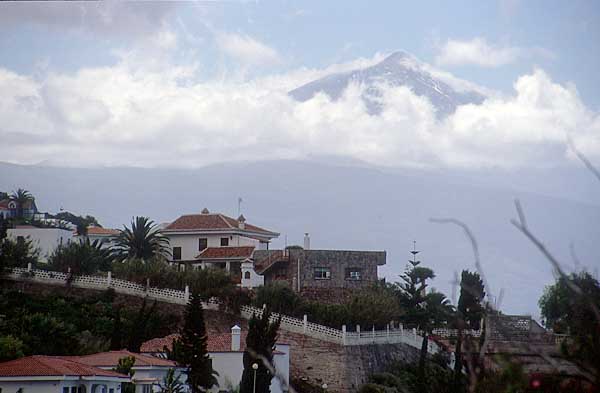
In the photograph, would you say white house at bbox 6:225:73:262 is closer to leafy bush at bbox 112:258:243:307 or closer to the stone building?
leafy bush at bbox 112:258:243:307

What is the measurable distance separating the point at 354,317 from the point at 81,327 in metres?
11.1

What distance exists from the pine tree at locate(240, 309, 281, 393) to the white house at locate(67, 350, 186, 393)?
211 centimetres

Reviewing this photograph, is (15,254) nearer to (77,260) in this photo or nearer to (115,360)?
(77,260)

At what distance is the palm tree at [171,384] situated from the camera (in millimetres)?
29998

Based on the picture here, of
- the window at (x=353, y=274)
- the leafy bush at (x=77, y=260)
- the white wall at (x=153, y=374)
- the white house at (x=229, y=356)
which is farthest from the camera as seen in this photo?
the window at (x=353, y=274)

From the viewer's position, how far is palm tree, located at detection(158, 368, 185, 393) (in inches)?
1181

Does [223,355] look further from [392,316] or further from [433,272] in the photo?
[433,272]

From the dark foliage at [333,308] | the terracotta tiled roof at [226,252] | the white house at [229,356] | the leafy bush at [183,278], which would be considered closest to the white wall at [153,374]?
the white house at [229,356]

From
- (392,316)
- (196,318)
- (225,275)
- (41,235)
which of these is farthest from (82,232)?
(196,318)

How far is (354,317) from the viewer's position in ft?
143

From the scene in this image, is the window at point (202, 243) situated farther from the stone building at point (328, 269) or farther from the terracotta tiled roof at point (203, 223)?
the stone building at point (328, 269)

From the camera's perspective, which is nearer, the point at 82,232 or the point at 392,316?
Answer: the point at 392,316

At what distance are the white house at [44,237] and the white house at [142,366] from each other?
2161 cm

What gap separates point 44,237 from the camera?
55.2 metres
